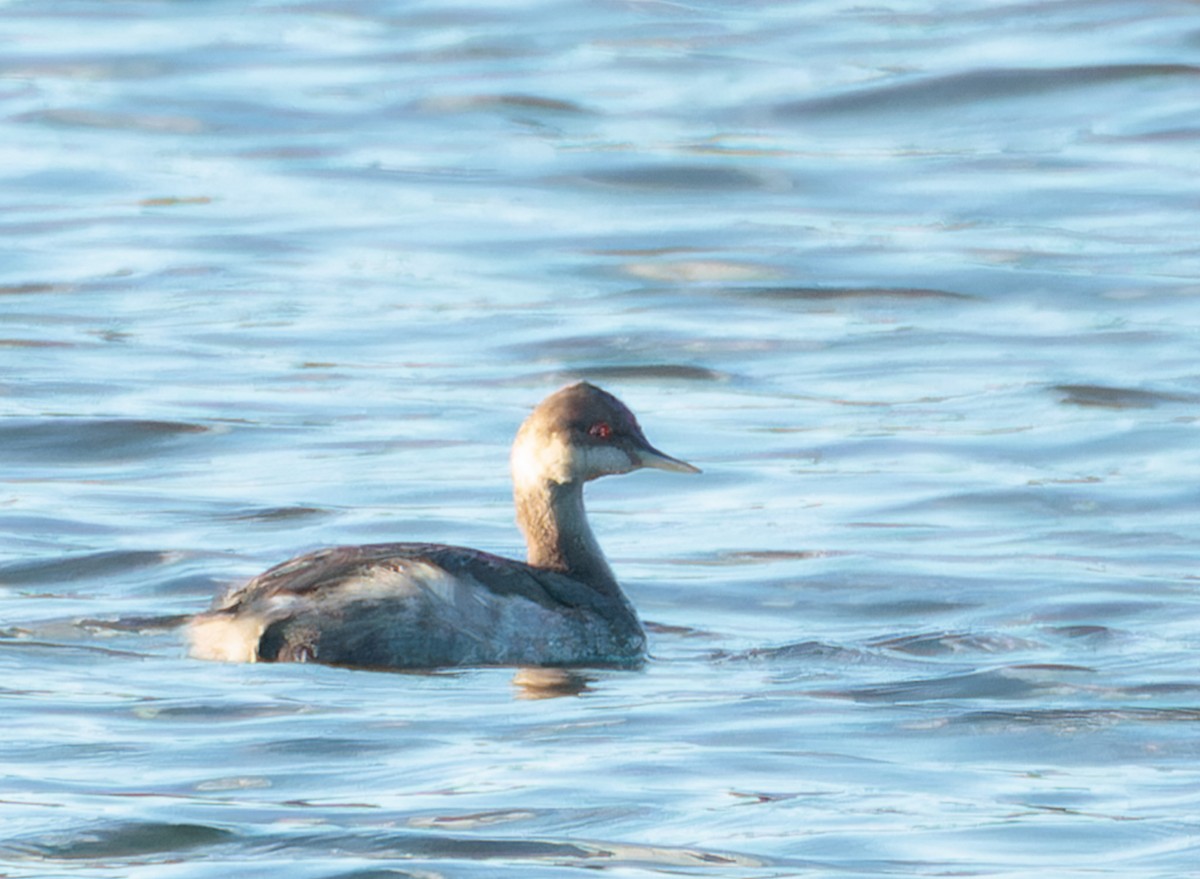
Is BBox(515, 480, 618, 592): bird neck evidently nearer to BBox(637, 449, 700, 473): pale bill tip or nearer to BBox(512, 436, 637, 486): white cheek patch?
BBox(512, 436, 637, 486): white cheek patch

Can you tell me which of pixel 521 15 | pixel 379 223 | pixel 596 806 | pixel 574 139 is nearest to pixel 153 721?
pixel 596 806

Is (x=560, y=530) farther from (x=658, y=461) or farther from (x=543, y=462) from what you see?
(x=658, y=461)

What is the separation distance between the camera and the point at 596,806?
312 inches

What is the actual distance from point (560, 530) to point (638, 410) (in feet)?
12.7

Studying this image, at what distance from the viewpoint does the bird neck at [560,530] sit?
35.3 feet

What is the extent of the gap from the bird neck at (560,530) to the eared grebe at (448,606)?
80 mm

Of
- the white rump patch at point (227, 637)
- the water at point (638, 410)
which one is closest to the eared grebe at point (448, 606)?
the white rump patch at point (227, 637)

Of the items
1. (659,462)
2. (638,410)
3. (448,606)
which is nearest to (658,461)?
(659,462)

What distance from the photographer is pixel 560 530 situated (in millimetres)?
10797

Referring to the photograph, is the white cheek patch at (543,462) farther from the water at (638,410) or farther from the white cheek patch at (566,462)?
the water at (638,410)

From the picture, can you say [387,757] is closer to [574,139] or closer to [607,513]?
[607,513]

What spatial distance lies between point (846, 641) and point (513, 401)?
4435 mm

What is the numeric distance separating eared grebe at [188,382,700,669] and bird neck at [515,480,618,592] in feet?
0.26

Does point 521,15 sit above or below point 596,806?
above
